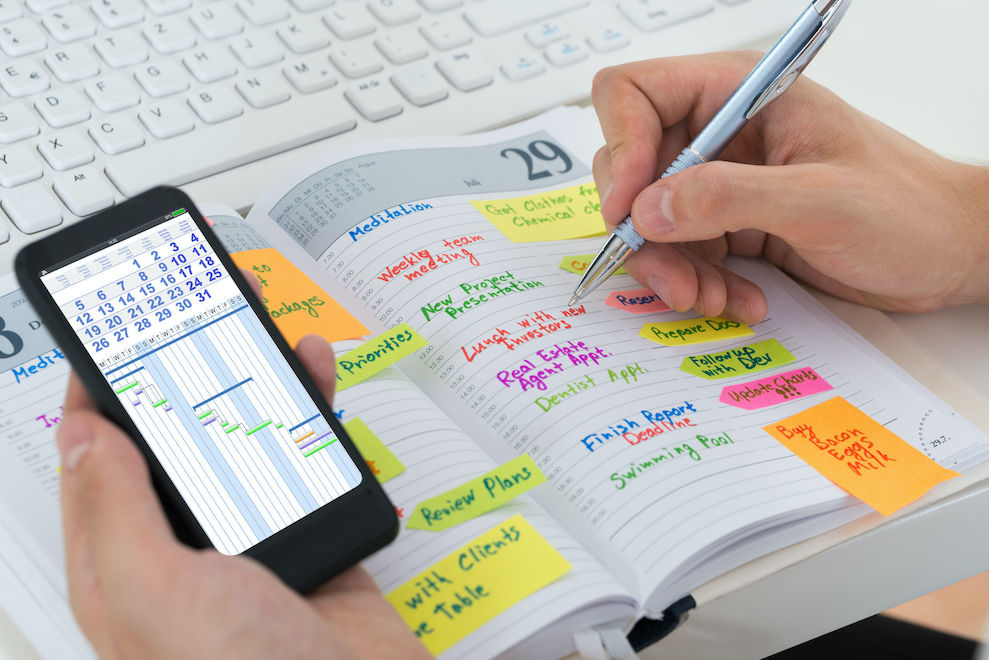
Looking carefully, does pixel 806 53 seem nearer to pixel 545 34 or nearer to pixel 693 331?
pixel 693 331

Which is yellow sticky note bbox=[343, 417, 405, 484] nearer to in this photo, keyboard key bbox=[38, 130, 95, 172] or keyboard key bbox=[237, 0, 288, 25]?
Answer: keyboard key bbox=[38, 130, 95, 172]

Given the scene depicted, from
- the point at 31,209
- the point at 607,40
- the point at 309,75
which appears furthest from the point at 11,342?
the point at 607,40

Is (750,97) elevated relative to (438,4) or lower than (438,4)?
elevated

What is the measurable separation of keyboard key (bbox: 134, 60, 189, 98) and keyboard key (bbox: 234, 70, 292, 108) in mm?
43

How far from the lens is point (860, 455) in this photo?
0.56m

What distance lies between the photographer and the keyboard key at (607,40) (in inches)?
34.1

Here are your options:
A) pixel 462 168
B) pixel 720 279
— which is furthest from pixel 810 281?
pixel 462 168

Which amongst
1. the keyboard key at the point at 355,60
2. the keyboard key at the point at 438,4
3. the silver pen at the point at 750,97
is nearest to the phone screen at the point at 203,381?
the silver pen at the point at 750,97

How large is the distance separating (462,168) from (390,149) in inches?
2.2

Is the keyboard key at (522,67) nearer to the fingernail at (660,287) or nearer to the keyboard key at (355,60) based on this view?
the keyboard key at (355,60)

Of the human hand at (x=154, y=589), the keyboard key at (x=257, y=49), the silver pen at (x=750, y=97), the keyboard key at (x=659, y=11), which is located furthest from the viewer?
the keyboard key at (x=659, y=11)

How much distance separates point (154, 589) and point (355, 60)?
1.80 feet

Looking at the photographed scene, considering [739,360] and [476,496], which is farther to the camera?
[739,360]

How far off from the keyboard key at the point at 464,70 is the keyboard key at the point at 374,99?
6cm
